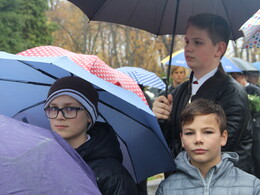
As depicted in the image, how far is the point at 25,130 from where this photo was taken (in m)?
1.25

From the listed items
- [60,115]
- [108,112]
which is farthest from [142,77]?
[60,115]

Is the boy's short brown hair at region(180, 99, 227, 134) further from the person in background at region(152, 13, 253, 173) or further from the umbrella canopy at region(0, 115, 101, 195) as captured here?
the umbrella canopy at region(0, 115, 101, 195)

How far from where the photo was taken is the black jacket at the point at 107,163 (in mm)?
2311

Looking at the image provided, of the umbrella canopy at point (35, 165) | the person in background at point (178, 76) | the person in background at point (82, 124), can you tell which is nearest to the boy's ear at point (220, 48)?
the person in background at point (82, 124)

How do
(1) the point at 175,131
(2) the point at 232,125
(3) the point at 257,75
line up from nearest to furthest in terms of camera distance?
(2) the point at 232,125 < (1) the point at 175,131 < (3) the point at 257,75

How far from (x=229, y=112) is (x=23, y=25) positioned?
19.2m

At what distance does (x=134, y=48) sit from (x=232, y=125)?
26.6m

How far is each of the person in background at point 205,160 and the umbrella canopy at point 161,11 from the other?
3.56 ft

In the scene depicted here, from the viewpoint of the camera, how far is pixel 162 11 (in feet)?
12.1

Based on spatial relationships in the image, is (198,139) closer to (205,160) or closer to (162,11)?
(205,160)

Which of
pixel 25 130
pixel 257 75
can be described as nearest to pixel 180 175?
pixel 25 130

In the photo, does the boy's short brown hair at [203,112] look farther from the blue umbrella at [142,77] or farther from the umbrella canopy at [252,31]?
the blue umbrella at [142,77]

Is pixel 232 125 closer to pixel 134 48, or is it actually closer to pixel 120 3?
pixel 120 3

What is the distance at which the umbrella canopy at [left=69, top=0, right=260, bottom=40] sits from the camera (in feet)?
10.9
